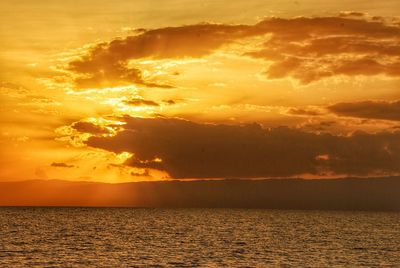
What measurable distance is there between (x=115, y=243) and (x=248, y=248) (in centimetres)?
2396

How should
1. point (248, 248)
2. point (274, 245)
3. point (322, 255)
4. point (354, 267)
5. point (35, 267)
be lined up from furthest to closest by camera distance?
point (274, 245)
point (248, 248)
point (322, 255)
point (354, 267)
point (35, 267)

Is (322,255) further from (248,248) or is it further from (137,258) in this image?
(137,258)

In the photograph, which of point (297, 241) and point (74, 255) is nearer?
point (74, 255)

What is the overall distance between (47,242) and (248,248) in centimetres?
3548

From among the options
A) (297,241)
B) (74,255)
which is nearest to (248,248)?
(297,241)

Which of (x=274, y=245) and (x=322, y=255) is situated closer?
(x=322, y=255)

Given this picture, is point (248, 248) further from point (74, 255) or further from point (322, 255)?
point (74, 255)

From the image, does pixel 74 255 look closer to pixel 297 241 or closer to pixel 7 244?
pixel 7 244

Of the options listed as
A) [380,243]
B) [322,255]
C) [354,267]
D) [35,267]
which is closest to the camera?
[35,267]

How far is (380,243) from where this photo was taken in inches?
4838

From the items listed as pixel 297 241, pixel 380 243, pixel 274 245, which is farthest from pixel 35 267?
pixel 380 243

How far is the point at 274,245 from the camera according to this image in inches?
4407

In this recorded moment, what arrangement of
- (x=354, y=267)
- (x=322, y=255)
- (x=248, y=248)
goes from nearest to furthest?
1. (x=354, y=267)
2. (x=322, y=255)
3. (x=248, y=248)

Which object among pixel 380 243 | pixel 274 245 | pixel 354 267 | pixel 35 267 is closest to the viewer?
pixel 35 267
